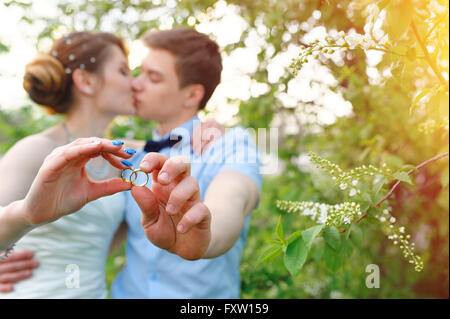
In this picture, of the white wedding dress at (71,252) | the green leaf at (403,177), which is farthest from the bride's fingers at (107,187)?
the white wedding dress at (71,252)

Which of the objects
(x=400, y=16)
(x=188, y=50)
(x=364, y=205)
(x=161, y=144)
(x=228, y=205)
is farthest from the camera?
(x=188, y=50)

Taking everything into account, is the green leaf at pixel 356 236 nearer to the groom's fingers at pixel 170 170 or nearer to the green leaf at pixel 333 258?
the green leaf at pixel 333 258

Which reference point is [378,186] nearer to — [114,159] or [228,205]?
[228,205]

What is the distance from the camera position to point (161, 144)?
182 cm

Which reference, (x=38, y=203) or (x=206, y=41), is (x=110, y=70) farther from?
(x=38, y=203)

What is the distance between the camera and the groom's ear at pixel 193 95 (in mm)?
1981

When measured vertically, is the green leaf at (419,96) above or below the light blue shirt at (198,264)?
above

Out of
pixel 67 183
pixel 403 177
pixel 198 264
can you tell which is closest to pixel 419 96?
pixel 403 177

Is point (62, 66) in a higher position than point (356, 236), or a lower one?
higher

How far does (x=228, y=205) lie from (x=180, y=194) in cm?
40

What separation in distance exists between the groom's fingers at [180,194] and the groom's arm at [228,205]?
0.83 feet

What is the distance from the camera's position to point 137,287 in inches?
68.2
